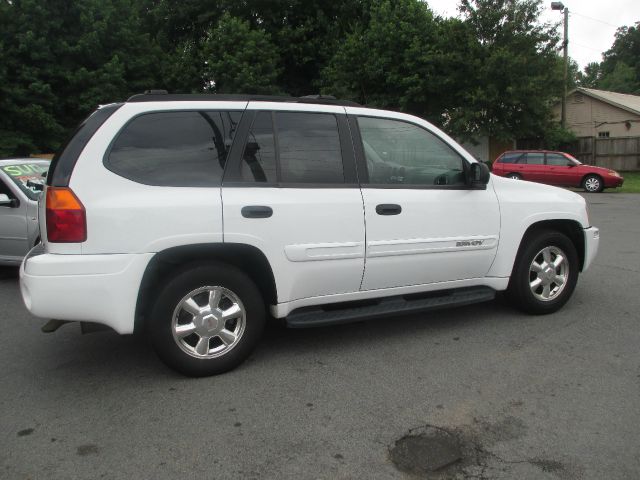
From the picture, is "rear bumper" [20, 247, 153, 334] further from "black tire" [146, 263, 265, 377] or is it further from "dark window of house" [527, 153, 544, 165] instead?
"dark window of house" [527, 153, 544, 165]

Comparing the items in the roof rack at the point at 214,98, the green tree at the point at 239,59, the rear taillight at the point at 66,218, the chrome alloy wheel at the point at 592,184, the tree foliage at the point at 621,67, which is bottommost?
the rear taillight at the point at 66,218

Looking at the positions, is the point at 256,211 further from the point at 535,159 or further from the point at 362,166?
the point at 535,159

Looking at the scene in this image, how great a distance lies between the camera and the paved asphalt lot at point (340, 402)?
2678 millimetres

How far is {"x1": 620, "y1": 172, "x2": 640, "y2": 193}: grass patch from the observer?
20.9 meters

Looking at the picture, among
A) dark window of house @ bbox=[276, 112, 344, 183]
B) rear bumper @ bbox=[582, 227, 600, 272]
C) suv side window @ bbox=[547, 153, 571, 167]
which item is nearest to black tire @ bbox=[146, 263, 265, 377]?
dark window of house @ bbox=[276, 112, 344, 183]

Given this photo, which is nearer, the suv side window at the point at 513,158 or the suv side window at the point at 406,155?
the suv side window at the point at 406,155

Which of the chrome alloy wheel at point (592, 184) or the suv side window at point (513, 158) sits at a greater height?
the suv side window at point (513, 158)

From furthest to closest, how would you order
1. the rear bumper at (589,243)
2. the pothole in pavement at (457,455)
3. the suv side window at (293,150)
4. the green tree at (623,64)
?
the green tree at (623,64), the rear bumper at (589,243), the suv side window at (293,150), the pothole in pavement at (457,455)

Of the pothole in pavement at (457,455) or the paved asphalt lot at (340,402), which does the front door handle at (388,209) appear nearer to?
the paved asphalt lot at (340,402)

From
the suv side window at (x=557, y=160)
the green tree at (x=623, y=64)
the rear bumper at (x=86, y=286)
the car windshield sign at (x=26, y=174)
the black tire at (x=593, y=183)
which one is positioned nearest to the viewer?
the rear bumper at (x=86, y=286)

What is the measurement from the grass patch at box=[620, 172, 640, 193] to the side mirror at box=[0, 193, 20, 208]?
2067 centimetres

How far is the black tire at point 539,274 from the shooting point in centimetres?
476

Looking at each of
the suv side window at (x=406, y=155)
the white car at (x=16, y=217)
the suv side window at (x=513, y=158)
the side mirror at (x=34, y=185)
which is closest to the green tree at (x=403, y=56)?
the suv side window at (x=513, y=158)

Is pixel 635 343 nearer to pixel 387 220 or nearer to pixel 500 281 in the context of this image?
pixel 500 281
